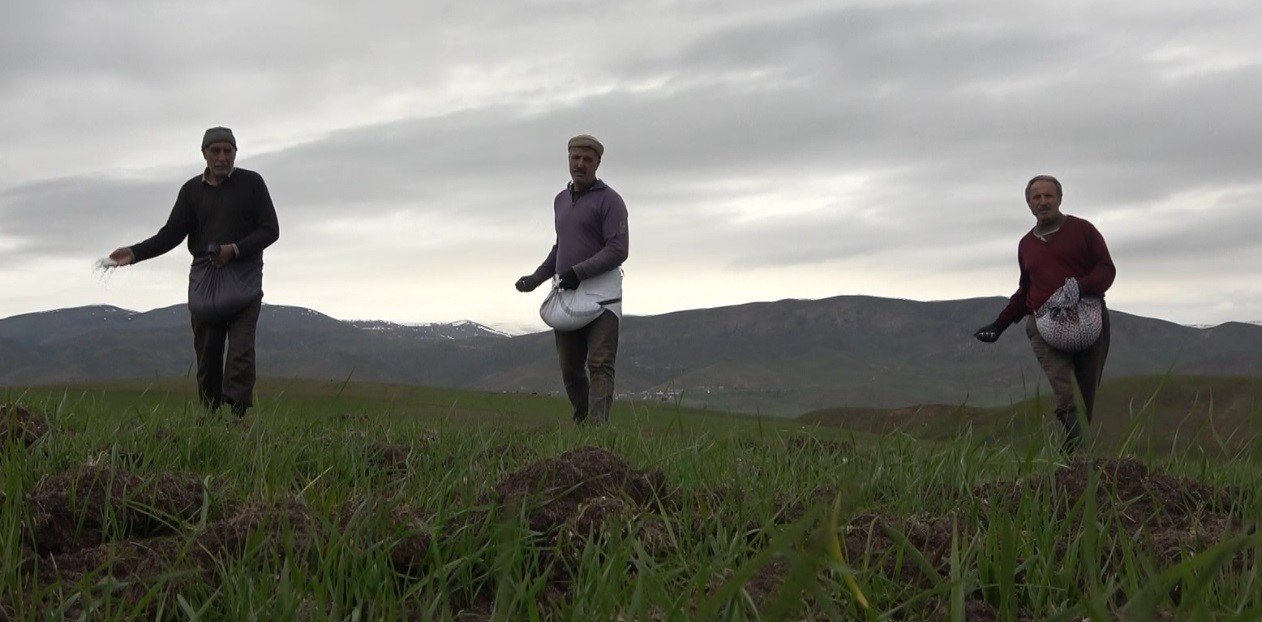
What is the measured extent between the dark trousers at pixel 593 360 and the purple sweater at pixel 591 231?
475 millimetres

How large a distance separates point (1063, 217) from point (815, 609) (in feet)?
26.1

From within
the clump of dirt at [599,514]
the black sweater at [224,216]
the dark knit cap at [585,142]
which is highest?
the dark knit cap at [585,142]

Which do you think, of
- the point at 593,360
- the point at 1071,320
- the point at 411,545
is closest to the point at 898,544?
the point at 411,545

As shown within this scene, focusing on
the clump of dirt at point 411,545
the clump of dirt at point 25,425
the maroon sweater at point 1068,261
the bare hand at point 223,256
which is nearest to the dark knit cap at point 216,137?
the bare hand at point 223,256

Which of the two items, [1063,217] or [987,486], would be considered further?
[1063,217]

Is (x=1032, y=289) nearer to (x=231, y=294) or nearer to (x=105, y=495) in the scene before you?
(x=231, y=294)

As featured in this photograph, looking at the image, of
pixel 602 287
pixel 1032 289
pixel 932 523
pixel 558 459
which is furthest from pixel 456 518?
pixel 1032 289

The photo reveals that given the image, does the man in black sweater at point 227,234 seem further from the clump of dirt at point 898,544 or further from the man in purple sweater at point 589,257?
the clump of dirt at point 898,544

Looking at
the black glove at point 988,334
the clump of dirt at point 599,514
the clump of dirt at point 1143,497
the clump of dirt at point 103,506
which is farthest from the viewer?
the black glove at point 988,334

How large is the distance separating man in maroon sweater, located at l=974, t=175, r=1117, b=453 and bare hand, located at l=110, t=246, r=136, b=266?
6.47 metres

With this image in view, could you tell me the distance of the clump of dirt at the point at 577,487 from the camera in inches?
122

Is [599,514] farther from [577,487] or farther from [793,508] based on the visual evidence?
[793,508]

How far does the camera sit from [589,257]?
9.85 meters

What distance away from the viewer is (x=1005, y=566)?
94.3 inches
